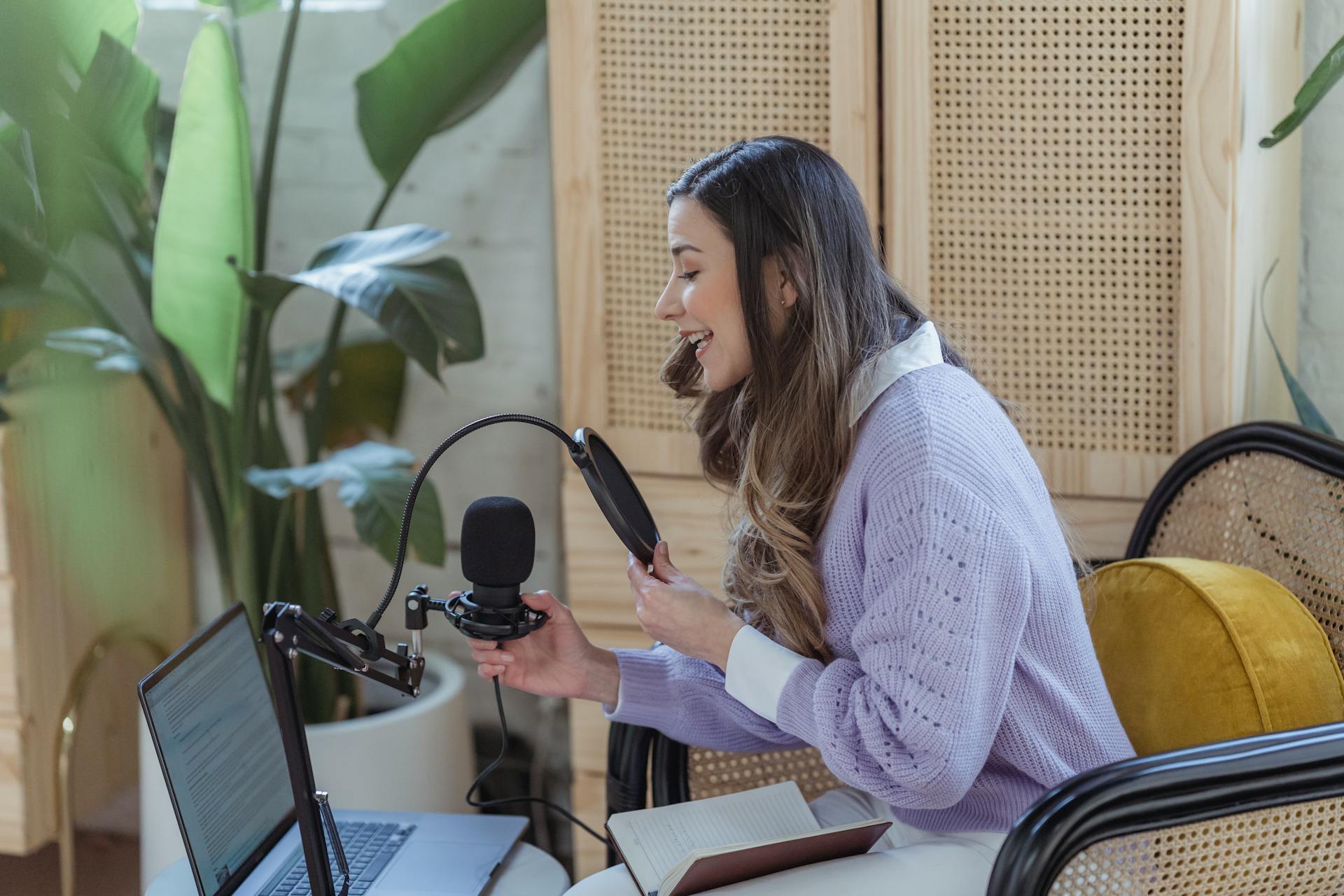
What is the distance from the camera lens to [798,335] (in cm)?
135

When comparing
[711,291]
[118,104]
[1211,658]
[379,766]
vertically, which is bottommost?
[379,766]

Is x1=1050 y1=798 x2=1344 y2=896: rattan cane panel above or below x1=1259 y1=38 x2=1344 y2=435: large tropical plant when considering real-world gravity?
below

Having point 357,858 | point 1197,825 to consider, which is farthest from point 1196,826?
point 357,858

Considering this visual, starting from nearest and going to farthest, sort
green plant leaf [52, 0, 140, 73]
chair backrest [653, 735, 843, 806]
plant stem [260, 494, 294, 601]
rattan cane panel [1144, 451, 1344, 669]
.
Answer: rattan cane panel [1144, 451, 1344, 669]
chair backrest [653, 735, 843, 806]
green plant leaf [52, 0, 140, 73]
plant stem [260, 494, 294, 601]

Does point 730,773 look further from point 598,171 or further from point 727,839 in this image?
point 598,171

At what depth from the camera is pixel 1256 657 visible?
1.27 m

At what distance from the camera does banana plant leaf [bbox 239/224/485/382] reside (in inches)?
70.4

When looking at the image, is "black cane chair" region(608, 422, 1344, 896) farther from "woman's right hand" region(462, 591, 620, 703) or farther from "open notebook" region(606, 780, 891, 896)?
"woman's right hand" region(462, 591, 620, 703)

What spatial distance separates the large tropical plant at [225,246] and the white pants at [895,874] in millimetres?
718

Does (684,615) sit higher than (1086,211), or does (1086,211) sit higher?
(1086,211)

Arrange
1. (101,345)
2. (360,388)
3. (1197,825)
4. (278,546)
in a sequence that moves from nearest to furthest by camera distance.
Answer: (1197,825), (101,345), (278,546), (360,388)

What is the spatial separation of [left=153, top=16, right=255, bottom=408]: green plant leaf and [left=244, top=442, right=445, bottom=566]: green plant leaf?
18 centimetres

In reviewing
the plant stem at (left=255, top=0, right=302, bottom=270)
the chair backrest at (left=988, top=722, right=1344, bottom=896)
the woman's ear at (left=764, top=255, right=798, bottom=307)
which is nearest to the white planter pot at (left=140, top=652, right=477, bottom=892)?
the plant stem at (left=255, top=0, right=302, bottom=270)

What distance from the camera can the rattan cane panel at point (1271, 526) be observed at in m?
1.41
